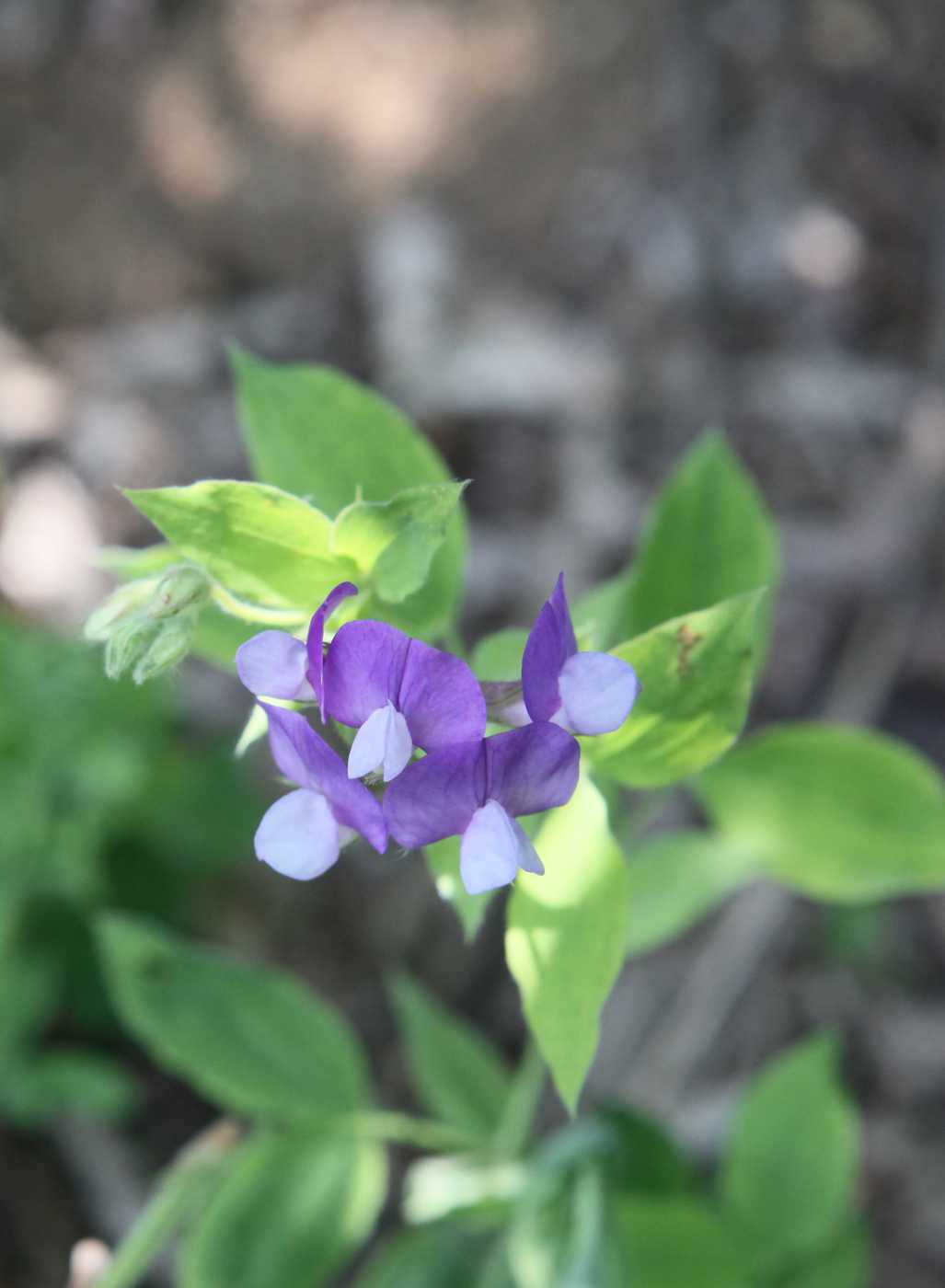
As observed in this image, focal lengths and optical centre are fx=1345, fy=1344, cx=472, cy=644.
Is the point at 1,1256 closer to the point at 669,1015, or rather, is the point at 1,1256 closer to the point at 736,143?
the point at 669,1015

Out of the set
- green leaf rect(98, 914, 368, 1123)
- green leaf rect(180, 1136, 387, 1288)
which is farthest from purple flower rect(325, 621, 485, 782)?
green leaf rect(180, 1136, 387, 1288)

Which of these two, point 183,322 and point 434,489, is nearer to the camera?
point 434,489

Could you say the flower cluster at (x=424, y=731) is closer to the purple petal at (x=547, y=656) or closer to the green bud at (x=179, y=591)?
the purple petal at (x=547, y=656)

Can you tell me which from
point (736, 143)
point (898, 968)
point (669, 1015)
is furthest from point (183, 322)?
point (898, 968)

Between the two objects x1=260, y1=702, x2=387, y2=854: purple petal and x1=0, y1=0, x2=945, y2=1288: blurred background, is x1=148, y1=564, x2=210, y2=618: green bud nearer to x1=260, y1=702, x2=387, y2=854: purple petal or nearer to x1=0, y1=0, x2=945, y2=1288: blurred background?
x1=260, y1=702, x2=387, y2=854: purple petal

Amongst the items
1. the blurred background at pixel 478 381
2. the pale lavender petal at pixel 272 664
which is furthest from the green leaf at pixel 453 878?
the blurred background at pixel 478 381

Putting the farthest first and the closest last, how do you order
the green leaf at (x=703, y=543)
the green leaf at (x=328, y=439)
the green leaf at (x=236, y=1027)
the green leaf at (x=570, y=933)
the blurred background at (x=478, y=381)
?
1. the blurred background at (x=478, y=381)
2. the green leaf at (x=236, y=1027)
3. the green leaf at (x=703, y=543)
4. the green leaf at (x=328, y=439)
5. the green leaf at (x=570, y=933)
